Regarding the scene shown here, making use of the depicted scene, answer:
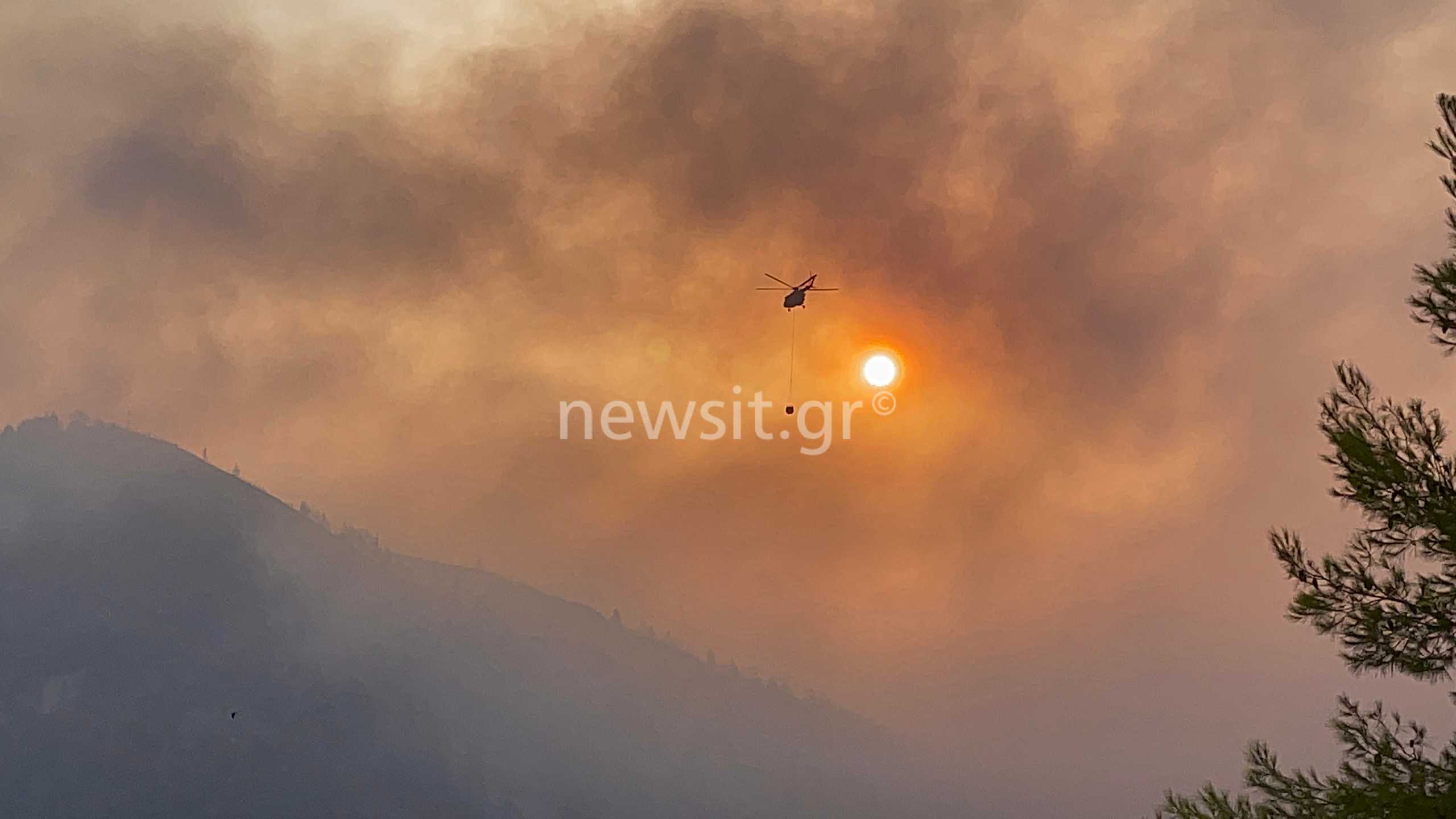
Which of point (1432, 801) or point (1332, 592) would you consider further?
point (1332, 592)

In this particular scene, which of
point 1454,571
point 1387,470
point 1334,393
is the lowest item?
point 1454,571

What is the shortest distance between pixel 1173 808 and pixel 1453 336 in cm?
866

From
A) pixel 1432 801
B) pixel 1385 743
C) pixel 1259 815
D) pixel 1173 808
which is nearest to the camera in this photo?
pixel 1432 801

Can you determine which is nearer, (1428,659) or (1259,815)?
(1428,659)

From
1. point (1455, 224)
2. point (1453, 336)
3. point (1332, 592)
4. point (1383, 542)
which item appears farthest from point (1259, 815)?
point (1455, 224)

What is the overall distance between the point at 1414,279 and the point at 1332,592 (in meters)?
4.69

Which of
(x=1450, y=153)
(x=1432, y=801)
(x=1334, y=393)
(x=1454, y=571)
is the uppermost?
(x=1450, y=153)

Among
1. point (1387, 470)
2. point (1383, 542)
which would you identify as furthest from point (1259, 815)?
point (1387, 470)

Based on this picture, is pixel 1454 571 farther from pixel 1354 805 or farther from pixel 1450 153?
pixel 1450 153

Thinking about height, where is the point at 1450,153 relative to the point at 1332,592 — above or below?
above

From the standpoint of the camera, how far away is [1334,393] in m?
15.4

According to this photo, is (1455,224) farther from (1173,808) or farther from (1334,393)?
(1173,808)

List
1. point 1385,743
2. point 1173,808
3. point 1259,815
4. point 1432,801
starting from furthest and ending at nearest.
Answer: point 1173,808, point 1259,815, point 1385,743, point 1432,801

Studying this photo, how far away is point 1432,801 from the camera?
45.6 ft
